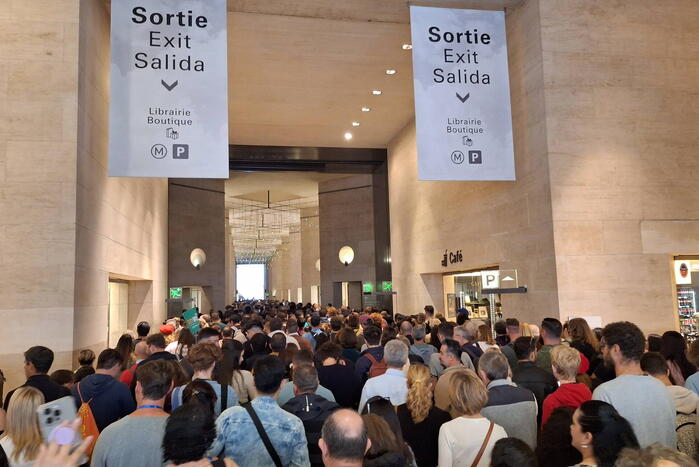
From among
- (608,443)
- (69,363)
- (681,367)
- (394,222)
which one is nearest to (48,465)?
(608,443)

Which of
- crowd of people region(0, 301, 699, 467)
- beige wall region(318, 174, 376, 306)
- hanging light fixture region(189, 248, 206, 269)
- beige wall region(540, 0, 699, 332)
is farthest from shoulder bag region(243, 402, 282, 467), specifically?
beige wall region(318, 174, 376, 306)

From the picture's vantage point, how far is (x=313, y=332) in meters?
8.12

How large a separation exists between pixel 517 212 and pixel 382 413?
6944 millimetres

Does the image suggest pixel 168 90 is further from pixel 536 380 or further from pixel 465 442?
pixel 465 442

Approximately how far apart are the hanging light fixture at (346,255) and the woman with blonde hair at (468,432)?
18847 millimetres

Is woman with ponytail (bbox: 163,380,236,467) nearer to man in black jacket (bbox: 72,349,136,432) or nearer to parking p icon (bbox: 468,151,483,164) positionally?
man in black jacket (bbox: 72,349,136,432)

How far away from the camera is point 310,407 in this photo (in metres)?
3.20

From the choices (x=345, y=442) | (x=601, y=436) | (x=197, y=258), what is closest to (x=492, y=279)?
(x=601, y=436)

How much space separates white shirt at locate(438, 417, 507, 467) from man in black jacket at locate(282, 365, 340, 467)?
702 mm

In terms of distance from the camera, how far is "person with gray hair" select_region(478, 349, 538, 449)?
335 centimetres

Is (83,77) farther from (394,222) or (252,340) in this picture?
(394,222)

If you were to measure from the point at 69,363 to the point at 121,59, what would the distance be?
4.07 metres

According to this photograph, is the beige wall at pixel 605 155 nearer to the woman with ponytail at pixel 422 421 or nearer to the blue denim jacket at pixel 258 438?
the woman with ponytail at pixel 422 421

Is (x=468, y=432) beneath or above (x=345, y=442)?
beneath
